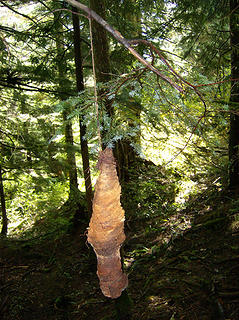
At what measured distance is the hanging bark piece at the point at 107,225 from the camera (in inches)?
58.2

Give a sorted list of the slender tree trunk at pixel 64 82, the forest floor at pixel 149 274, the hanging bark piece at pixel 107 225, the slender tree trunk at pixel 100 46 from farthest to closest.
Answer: the slender tree trunk at pixel 64 82 → the forest floor at pixel 149 274 → the slender tree trunk at pixel 100 46 → the hanging bark piece at pixel 107 225

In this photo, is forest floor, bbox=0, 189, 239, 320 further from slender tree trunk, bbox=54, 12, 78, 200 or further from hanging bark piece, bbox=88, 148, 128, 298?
hanging bark piece, bbox=88, 148, 128, 298

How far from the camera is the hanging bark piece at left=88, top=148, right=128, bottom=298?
1479 mm

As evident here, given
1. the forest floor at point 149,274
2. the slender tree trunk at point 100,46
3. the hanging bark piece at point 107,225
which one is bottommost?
the forest floor at point 149,274

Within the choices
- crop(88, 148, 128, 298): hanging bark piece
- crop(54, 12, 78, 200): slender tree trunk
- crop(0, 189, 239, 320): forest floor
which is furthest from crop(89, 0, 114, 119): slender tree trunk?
crop(0, 189, 239, 320): forest floor

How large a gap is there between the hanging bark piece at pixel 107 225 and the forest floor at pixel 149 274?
322 cm

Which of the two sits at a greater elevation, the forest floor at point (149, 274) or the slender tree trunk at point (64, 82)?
the slender tree trunk at point (64, 82)

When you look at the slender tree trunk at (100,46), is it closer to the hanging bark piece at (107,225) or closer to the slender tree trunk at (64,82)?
the slender tree trunk at (64,82)

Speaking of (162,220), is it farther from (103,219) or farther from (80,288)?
(103,219)

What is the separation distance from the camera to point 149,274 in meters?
5.92

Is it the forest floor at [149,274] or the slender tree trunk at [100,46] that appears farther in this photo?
the forest floor at [149,274]

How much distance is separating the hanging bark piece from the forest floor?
3.22 meters

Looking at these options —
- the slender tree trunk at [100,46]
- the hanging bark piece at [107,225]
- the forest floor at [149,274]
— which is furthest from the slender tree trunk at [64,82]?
the hanging bark piece at [107,225]

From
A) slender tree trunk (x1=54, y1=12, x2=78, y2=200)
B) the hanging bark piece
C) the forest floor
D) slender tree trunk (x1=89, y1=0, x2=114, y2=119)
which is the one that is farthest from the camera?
slender tree trunk (x1=54, y1=12, x2=78, y2=200)
